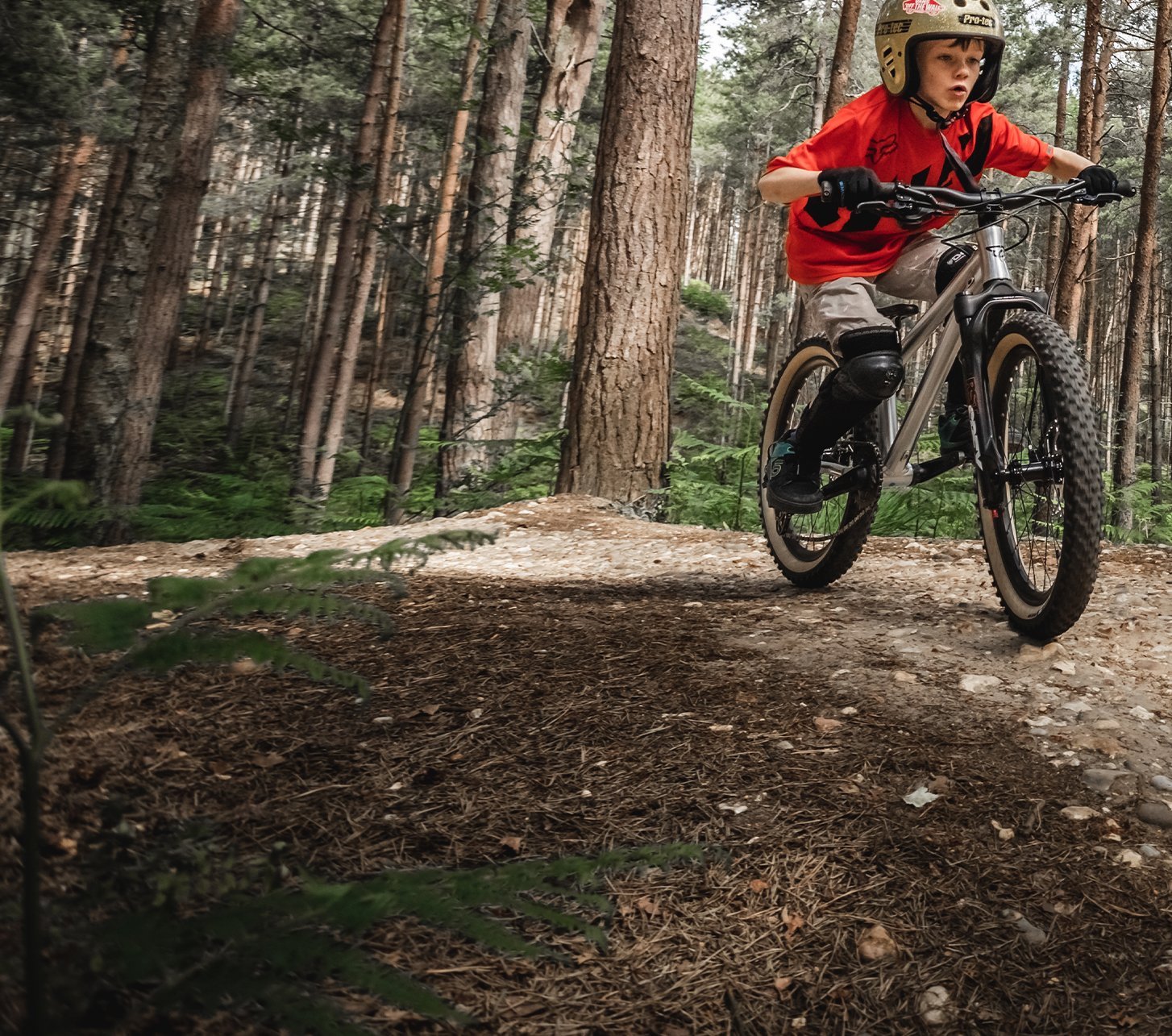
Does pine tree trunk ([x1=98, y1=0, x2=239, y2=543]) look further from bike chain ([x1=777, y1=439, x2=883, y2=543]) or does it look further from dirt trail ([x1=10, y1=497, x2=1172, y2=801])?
bike chain ([x1=777, y1=439, x2=883, y2=543])

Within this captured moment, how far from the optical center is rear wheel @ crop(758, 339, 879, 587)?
434 centimetres

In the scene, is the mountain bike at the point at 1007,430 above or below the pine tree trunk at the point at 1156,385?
below

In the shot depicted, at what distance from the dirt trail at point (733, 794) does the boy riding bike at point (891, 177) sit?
3.08 feet

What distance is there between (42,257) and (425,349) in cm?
1048

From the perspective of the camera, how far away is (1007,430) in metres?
3.68

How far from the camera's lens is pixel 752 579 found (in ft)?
17.1

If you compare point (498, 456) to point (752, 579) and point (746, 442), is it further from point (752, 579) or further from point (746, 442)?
point (752, 579)

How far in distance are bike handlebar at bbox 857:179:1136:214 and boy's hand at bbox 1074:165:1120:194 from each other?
0.06 ft

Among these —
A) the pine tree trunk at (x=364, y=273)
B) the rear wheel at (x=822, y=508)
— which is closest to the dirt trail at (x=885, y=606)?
the rear wheel at (x=822, y=508)

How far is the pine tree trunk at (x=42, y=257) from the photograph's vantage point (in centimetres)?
1484

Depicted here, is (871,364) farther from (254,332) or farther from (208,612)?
(254,332)

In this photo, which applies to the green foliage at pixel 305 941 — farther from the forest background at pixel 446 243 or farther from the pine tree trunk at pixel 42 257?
the pine tree trunk at pixel 42 257

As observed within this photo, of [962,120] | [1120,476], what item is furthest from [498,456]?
[1120,476]

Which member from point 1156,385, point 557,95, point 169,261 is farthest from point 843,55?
point 1156,385
